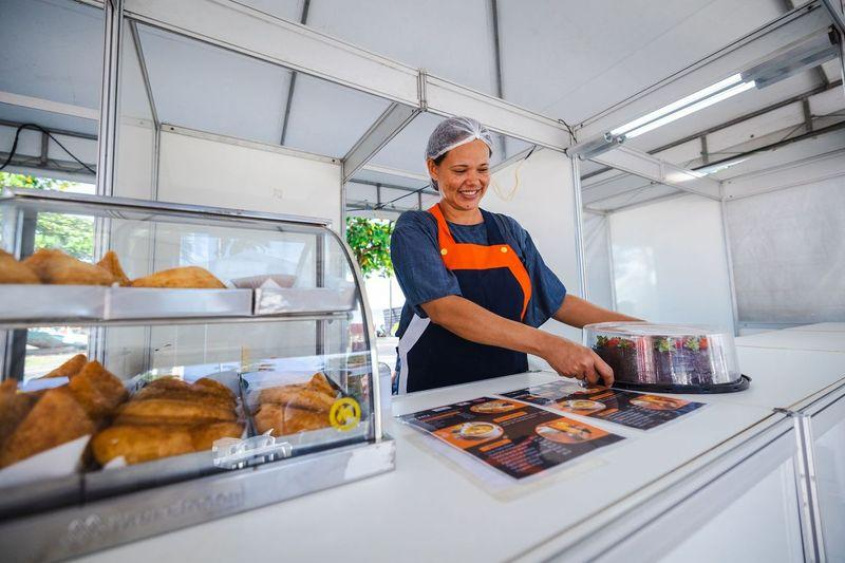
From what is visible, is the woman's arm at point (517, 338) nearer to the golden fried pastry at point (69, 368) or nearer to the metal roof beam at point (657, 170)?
the golden fried pastry at point (69, 368)

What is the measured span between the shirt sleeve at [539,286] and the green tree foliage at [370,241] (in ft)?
13.5

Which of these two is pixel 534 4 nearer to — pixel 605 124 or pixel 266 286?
pixel 605 124

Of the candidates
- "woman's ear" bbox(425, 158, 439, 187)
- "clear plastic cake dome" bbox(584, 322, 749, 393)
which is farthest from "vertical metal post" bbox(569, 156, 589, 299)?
"clear plastic cake dome" bbox(584, 322, 749, 393)

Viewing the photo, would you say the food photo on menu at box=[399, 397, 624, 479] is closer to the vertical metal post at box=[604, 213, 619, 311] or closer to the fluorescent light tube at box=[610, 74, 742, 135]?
the fluorescent light tube at box=[610, 74, 742, 135]

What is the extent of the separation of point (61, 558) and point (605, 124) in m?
3.05

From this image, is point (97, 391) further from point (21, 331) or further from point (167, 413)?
point (21, 331)

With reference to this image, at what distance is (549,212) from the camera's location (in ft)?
9.24

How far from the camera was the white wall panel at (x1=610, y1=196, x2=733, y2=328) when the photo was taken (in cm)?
446

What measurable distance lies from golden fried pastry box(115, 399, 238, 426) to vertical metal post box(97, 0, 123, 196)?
1122 millimetres

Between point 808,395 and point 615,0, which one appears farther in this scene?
point 615,0

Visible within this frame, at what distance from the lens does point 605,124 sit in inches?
97.7

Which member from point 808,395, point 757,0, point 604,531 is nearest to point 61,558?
point 604,531

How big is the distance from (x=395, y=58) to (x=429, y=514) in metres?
2.02

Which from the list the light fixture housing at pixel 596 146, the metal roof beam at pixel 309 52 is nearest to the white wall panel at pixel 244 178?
the metal roof beam at pixel 309 52
